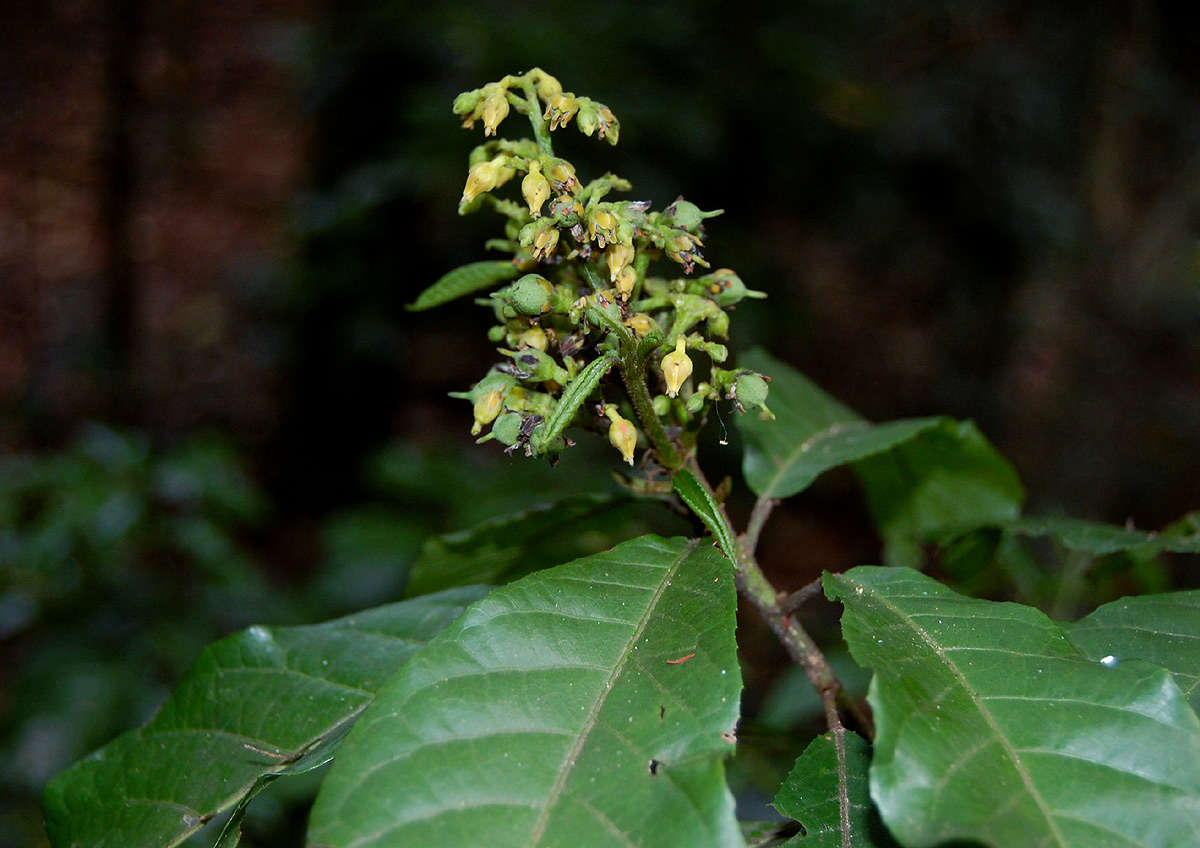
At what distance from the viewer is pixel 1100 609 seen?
1.20m

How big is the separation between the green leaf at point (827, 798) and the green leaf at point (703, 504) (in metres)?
0.29

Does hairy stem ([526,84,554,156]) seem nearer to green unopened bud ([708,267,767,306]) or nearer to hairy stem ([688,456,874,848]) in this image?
green unopened bud ([708,267,767,306])

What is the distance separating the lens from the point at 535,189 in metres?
1.13

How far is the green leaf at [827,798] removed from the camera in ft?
A: 3.56

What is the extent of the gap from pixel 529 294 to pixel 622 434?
0.64 feet

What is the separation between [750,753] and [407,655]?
1376 millimetres

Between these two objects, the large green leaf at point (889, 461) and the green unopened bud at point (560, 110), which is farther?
the large green leaf at point (889, 461)

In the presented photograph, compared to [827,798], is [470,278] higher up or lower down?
higher up

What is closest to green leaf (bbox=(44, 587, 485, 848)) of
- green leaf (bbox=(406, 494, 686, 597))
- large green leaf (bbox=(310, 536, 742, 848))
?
green leaf (bbox=(406, 494, 686, 597))

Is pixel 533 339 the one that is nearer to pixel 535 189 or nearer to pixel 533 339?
pixel 533 339

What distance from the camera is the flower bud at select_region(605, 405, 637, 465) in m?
1.13

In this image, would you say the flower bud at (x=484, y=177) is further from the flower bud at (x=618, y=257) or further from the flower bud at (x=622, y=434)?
the flower bud at (x=622, y=434)

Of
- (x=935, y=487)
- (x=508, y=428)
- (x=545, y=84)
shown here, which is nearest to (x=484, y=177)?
(x=545, y=84)

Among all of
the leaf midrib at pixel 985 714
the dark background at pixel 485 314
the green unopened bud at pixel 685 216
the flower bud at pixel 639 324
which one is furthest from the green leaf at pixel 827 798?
the dark background at pixel 485 314
